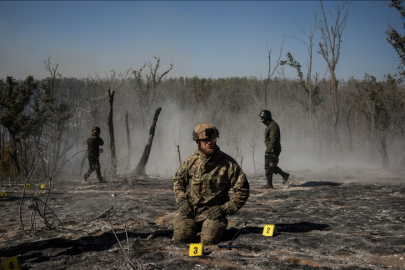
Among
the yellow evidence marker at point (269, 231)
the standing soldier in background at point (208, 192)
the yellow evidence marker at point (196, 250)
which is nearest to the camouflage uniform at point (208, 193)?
the standing soldier in background at point (208, 192)

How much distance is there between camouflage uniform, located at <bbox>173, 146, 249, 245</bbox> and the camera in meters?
4.14

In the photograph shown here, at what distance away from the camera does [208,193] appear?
431cm

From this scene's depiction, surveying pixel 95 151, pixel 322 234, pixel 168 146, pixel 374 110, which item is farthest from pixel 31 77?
pixel 374 110

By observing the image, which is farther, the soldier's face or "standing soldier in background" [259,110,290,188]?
"standing soldier in background" [259,110,290,188]

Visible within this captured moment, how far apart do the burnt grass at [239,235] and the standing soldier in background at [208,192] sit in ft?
0.69

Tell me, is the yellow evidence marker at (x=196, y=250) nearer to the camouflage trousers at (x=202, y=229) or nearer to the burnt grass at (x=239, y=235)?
the burnt grass at (x=239, y=235)

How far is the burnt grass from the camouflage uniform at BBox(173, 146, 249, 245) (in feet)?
0.69

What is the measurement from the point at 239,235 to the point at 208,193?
0.77 m

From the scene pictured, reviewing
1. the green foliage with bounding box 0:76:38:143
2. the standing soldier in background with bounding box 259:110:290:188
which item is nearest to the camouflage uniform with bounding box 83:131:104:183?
the standing soldier in background with bounding box 259:110:290:188

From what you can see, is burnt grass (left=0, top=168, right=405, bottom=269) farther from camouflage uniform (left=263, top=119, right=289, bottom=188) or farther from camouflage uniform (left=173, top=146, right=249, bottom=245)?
camouflage uniform (left=263, top=119, right=289, bottom=188)

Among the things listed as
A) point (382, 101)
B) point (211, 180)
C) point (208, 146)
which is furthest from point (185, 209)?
point (382, 101)

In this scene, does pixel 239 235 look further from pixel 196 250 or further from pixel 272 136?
pixel 272 136

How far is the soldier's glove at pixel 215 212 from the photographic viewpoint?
13.5ft

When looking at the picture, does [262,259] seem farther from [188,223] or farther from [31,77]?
[31,77]
